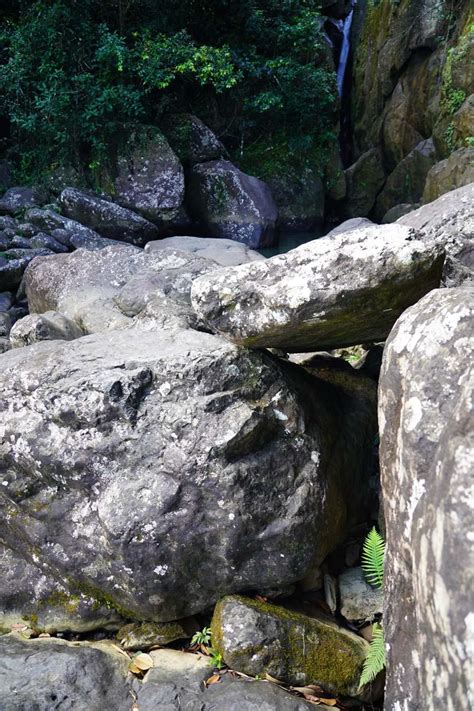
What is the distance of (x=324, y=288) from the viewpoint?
9.89ft

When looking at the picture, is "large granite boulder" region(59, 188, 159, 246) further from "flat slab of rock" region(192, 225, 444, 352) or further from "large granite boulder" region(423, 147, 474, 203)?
"flat slab of rock" region(192, 225, 444, 352)

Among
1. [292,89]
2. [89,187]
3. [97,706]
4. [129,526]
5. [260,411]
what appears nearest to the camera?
[97,706]

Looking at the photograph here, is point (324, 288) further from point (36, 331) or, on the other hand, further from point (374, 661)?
point (36, 331)

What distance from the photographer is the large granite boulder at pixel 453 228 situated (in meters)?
3.19

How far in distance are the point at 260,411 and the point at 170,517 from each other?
0.72 metres

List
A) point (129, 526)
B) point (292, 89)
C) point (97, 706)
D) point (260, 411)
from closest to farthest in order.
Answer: point (97, 706)
point (129, 526)
point (260, 411)
point (292, 89)

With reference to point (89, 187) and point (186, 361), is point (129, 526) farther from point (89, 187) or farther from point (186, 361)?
point (89, 187)

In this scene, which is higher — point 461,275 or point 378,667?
point 461,275

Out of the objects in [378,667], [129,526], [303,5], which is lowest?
[378,667]

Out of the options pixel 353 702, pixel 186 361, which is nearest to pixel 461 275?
pixel 186 361

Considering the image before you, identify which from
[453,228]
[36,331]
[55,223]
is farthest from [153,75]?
[453,228]

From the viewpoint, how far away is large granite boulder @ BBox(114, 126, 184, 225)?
12.3 metres

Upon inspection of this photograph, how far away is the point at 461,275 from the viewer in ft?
10.5

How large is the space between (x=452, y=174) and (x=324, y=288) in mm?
9006
